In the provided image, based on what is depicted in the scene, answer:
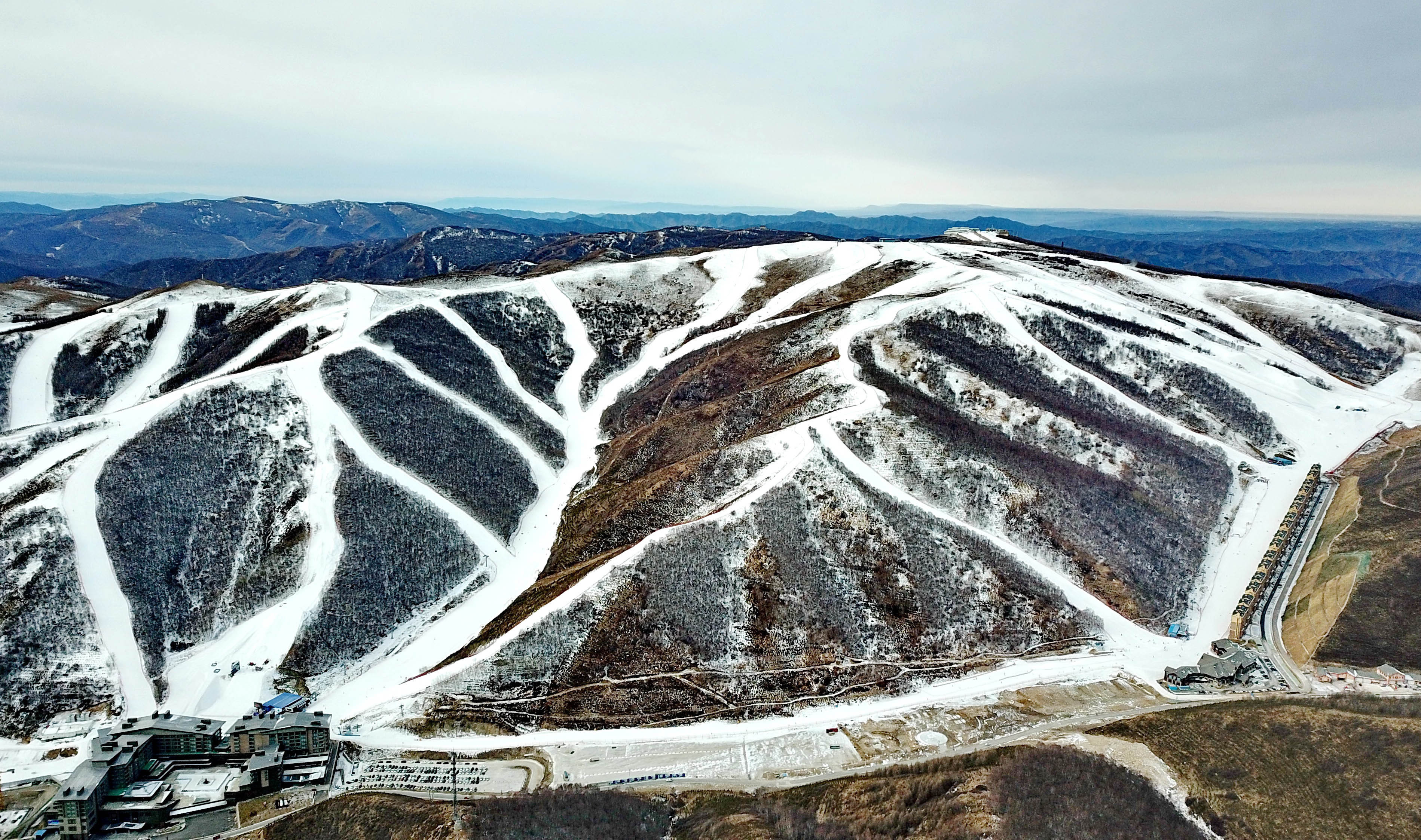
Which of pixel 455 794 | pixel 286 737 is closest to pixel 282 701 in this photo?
pixel 286 737

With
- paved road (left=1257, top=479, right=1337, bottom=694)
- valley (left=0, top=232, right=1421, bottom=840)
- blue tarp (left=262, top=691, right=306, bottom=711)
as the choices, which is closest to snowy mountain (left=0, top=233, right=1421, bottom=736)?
valley (left=0, top=232, right=1421, bottom=840)

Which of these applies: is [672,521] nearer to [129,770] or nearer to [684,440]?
[684,440]

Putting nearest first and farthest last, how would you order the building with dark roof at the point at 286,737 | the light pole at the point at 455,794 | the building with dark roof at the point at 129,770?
1. the light pole at the point at 455,794
2. the building with dark roof at the point at 129,770
3. the building with dark roof at the point at 286,737

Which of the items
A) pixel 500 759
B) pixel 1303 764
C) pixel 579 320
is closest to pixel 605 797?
pixel 500 759

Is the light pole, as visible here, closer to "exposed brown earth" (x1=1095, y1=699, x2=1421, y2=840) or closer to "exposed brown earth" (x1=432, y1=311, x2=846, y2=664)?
"exposed brown earth" (x1=432, y1=311, x2=846, y2=664)

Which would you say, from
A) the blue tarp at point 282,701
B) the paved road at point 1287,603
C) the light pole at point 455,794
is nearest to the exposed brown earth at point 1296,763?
the paved road at point 1287,603

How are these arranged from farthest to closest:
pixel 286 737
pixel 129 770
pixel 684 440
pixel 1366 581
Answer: pixel 684 440 < pixel 1366 581 < pixel 286 737 < pixel 129 770

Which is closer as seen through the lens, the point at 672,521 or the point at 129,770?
the point at 129,770

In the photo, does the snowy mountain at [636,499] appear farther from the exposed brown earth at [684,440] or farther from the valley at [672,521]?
the exposed brown earth at [684,440]

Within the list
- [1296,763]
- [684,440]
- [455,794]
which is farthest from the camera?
[684,440]
